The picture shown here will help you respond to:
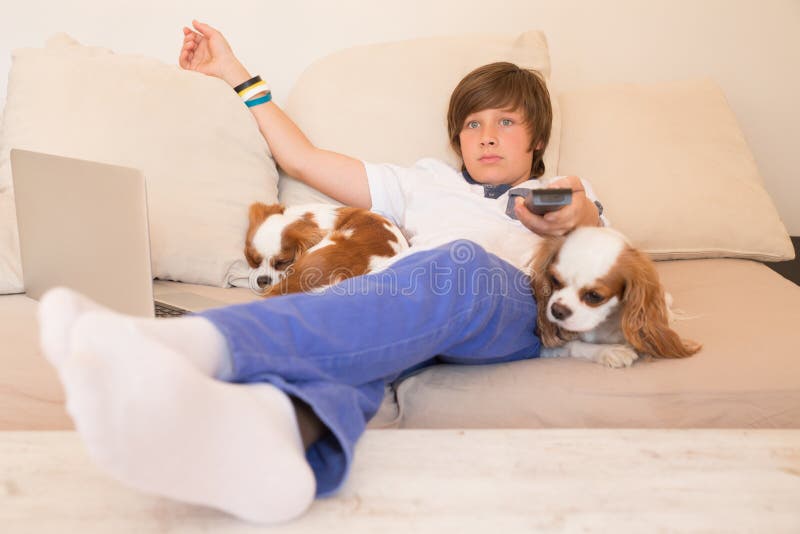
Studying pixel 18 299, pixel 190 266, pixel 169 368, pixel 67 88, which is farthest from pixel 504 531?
pixel 67 88

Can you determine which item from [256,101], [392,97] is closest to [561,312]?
[392,97]

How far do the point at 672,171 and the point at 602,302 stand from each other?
2.90ft

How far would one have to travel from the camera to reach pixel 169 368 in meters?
0.68

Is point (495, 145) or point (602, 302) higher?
point (495, 145)

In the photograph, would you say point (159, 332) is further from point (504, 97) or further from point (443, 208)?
point (504, 97)

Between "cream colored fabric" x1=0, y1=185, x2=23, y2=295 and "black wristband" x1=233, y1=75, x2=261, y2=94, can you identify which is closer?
"cream colored fabric" x1=0, y1=185, x2=23, y2=295

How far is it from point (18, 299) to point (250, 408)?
120 centimetres

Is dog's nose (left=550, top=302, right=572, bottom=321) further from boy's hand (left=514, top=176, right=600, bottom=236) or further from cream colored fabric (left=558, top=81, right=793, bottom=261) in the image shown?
cream colored fabric (left=558, top=81, right=793, bottom=261)

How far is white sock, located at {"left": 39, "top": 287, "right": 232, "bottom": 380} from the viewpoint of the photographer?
0.67 m

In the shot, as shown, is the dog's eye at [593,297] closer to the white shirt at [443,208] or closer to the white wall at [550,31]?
the white shirt at [443,208]

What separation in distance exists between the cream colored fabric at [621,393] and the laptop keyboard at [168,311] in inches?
21.6

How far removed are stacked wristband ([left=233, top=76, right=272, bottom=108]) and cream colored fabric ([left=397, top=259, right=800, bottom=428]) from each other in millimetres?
1160

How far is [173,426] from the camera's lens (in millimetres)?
679

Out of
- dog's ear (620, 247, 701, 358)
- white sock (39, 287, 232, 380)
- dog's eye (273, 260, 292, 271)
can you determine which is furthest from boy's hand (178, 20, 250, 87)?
white sock (39, 287, 232, 380)
